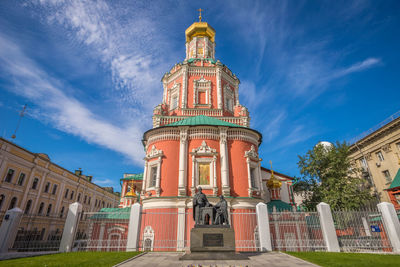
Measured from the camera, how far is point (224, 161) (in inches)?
585

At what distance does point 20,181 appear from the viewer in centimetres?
2309

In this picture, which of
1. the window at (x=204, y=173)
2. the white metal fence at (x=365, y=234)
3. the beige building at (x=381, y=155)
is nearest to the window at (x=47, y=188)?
the window at (x=204, y=173)

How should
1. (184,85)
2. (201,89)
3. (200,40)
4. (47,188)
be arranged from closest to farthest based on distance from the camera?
(184,85), (201,89), (200,40), (47,188)

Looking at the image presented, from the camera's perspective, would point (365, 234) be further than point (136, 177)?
No

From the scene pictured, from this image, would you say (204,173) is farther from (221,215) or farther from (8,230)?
(8,230)

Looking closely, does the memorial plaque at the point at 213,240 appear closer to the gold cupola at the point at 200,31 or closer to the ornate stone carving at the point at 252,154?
the ornate stone carving at the point at 252,154

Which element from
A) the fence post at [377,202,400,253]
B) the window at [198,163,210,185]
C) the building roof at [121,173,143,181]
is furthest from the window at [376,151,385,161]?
the building roof at [121,173,143,181]

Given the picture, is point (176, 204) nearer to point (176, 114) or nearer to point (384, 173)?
point (176, 114)

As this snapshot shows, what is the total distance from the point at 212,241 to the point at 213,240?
53 millimetres

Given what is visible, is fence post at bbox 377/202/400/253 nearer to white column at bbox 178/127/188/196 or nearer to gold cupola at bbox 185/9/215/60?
white column at bbox 178/127/188/196

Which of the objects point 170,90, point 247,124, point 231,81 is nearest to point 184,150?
point 247,124

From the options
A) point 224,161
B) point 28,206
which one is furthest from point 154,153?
point 28,206

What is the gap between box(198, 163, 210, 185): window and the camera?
14664 millimetres

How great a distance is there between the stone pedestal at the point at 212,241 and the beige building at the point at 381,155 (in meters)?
19.6
